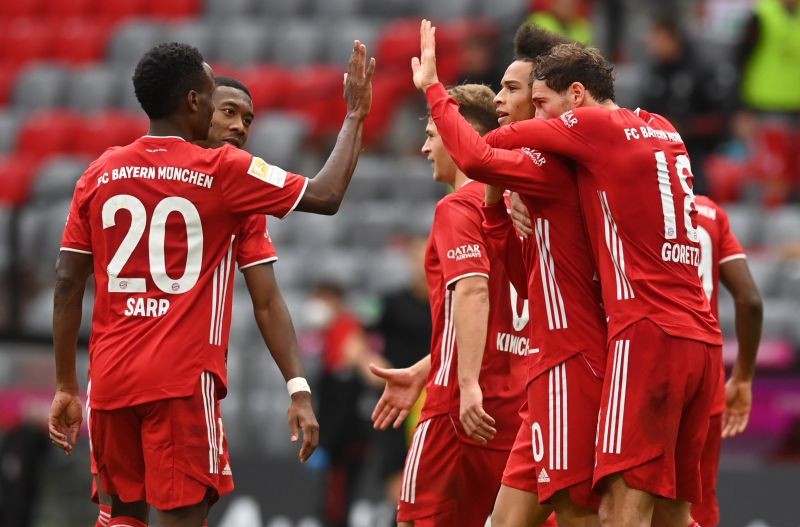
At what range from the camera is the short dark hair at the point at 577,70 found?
Result: 673 cm

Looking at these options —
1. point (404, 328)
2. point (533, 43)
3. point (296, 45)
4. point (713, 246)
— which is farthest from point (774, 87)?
point (533, 43)

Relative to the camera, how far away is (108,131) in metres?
17.4

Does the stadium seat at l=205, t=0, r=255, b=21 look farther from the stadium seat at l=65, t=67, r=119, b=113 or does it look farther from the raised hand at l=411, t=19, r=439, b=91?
the raised hand at l=411, t=19, r=439, b=91

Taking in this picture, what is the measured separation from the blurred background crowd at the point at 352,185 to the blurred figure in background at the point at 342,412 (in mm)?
18

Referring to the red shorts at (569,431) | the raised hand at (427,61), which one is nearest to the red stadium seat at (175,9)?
the raised hand at (427,61)

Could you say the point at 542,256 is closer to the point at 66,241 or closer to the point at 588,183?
the point at 588,183

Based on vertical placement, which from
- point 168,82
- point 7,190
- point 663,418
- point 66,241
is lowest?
point 7,190

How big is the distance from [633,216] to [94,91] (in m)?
13.0

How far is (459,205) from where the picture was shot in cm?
750

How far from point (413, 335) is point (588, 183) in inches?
201

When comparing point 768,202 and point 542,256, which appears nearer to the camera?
point 542,256

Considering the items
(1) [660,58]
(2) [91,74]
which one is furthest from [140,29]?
(1) [660,58]

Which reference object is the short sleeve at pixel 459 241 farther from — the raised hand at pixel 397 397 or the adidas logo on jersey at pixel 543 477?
the adidas logo on jersey at pixel 543 477

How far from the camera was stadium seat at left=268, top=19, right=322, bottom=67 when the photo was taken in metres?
18.1
